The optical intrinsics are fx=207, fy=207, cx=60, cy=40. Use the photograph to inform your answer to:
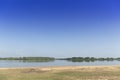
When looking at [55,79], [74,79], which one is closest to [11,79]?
[55,79]

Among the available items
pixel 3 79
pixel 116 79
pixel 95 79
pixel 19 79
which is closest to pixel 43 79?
pixel 19 79

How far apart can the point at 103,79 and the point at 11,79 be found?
9.49 metres

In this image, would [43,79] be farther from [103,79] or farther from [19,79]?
[103,79]

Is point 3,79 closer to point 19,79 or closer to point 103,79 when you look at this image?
point 19,79

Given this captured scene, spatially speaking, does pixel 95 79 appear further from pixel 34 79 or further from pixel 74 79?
pixel 34 79

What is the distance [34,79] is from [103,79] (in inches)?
281

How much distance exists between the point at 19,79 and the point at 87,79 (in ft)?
23.0

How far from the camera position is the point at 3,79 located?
2116cm

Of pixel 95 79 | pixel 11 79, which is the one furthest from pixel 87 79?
pixel 11 79

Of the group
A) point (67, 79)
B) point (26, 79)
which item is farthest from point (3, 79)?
point (67, 79)

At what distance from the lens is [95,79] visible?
842 inches

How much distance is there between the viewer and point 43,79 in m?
21.5

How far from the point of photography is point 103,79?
70.4 ft

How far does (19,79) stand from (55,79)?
146 inches
